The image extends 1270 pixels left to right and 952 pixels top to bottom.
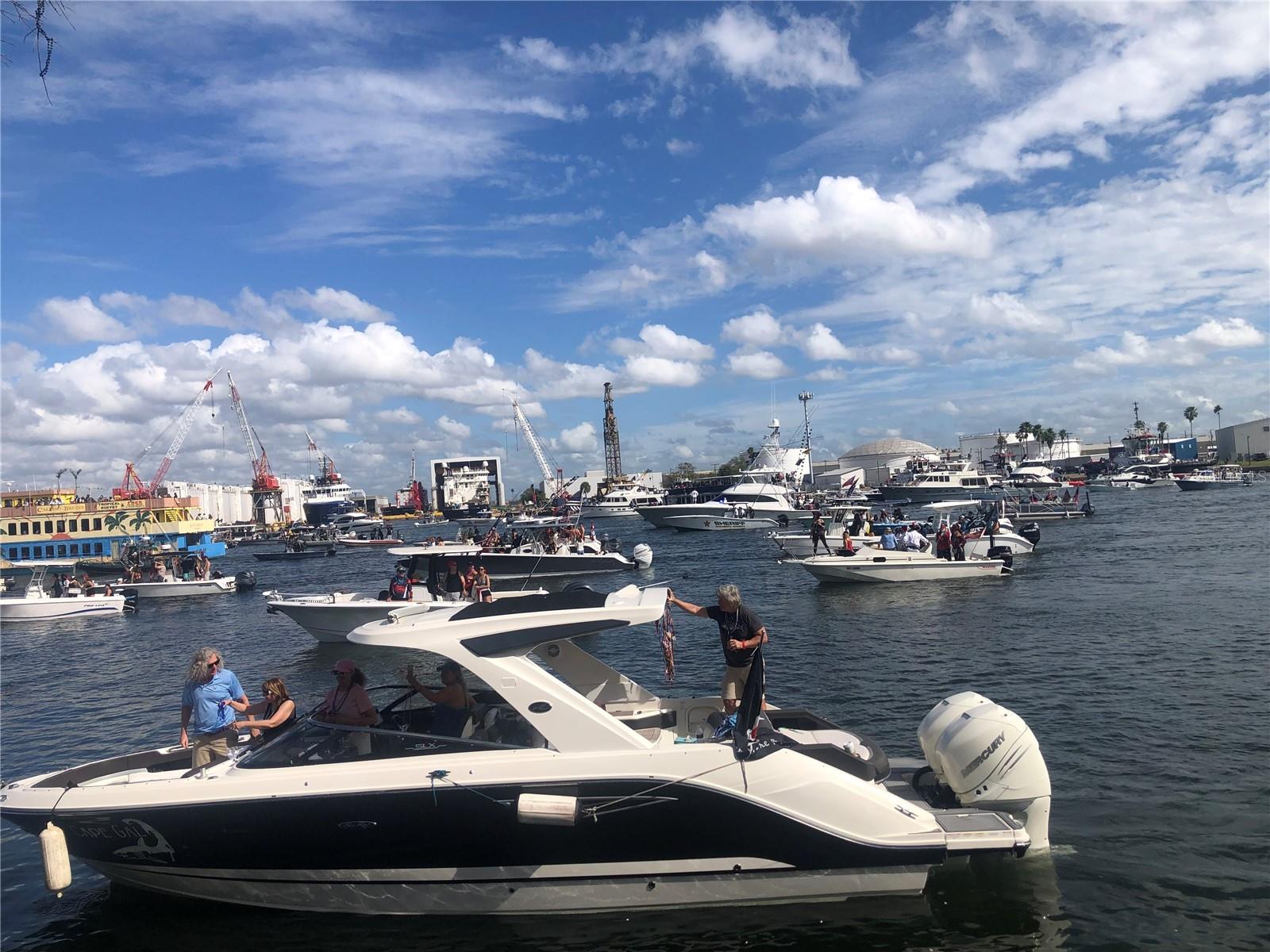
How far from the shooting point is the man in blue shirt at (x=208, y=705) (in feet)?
27.8

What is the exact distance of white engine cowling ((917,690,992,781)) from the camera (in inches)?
306

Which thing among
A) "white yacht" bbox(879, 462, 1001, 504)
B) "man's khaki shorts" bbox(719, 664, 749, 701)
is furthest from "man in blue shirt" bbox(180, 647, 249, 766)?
"white yacht" bbox(879, 462, 1001, 504)

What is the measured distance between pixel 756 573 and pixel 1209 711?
81.3ft

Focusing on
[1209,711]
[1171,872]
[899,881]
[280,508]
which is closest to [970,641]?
[1209,711]

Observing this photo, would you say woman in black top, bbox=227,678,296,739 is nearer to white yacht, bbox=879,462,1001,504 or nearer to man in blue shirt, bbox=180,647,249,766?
man in blue shirt, bbox=180,647,249,766

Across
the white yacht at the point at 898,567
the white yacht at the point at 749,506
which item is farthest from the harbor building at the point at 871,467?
the white yacht at the point at 898,567

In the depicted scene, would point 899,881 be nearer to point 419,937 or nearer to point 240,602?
point 419,937

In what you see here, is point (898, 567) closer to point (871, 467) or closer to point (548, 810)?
point (548, 810)

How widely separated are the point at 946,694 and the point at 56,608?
3264 cm

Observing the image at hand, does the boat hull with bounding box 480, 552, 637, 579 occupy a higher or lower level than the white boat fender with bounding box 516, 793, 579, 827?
lower

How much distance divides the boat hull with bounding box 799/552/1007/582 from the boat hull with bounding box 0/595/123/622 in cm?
2697

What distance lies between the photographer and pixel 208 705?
8.53m

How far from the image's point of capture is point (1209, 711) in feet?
40.0

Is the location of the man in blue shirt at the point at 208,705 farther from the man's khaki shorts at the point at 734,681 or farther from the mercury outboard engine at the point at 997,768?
the mercury outboard engine at the point at 997,768
